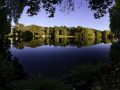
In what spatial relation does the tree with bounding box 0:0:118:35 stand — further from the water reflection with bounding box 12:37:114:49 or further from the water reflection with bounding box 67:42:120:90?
the water reflection with bounding box 12:37:114:49

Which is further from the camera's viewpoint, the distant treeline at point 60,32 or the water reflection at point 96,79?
the distant treeline at point 60,32

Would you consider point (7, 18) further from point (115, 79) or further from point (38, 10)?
point (115, 79)

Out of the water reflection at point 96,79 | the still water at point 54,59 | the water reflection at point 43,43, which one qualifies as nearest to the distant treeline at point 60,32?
the water reflection at point 43,43

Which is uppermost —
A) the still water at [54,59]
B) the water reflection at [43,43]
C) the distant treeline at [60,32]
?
the distant treeline at [60,32]

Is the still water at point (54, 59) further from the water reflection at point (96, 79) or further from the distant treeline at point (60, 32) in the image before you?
the distant treeline at point (60, 32)

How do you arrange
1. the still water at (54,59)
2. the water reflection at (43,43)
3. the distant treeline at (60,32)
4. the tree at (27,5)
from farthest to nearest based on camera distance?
1. the distant treeline at (60,32)
2. the water reflection at (43,43)
3. the still water at (54,59)
4. the tree at (27,5)

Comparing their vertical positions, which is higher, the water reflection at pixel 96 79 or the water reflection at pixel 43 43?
the water reflection at pixel 96 79

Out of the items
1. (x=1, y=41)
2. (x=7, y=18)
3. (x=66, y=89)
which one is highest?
(x=7, y=18)

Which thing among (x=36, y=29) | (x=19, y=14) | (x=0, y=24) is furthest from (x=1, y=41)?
(x=36, y=29)

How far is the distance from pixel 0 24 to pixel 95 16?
A: 430 cm

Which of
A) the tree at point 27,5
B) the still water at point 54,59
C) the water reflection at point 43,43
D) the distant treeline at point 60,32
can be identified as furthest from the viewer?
the distant treeline at point 60,32

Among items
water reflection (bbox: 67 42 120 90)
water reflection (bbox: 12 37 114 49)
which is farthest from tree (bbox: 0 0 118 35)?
water reflection (bbox: 12 37 114 49)

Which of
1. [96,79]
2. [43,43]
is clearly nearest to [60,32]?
[43,43]

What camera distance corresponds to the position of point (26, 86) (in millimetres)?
14086
